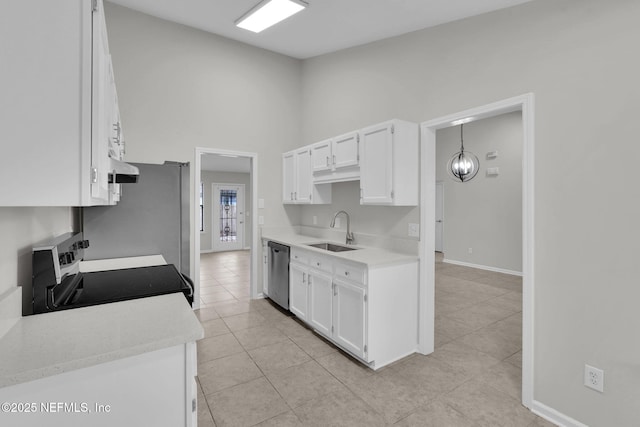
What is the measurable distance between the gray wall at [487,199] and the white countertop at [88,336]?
6.10 m

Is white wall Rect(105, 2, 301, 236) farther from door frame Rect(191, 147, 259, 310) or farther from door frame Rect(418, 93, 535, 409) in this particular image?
door frame Rect(418, 93, 535, 409)

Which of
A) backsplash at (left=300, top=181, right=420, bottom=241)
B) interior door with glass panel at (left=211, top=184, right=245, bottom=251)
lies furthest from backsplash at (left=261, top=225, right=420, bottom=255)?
interior door with glass panel at (left=211, top=184, right=245, bottom=251)

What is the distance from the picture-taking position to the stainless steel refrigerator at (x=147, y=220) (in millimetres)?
2438

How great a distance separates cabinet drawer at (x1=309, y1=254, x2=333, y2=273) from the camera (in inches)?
113

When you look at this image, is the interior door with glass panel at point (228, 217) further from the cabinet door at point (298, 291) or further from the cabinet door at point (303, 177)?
the cabinet door at point (298, 291)

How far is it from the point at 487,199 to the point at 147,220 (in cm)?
609

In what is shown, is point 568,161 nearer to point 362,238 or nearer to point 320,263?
point 362,238

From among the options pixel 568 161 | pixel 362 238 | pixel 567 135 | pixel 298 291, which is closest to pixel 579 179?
pixel 568 161

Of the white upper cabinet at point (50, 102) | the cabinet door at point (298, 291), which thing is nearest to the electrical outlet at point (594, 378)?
the cabinet door at point (298, 291)

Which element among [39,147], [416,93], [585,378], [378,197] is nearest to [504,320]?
[585,378]

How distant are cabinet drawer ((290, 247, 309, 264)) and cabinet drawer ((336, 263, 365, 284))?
576mm

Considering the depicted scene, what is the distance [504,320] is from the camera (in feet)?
11.7

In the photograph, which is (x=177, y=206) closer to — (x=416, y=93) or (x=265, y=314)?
(x=265, y=314)

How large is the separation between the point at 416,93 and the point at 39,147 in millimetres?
2826
